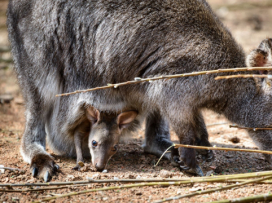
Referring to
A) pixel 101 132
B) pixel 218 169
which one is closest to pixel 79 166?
pixel 101 132

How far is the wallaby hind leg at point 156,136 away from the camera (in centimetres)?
479

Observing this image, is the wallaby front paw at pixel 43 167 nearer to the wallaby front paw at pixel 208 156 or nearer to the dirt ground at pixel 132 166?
the dirt ground at pixel 132 166

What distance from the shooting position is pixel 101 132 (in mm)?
4336

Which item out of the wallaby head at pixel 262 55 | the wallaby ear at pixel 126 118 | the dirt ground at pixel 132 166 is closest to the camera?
the dirt ground at pixel 132 166

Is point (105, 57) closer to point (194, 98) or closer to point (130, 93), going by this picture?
point (130, 93)

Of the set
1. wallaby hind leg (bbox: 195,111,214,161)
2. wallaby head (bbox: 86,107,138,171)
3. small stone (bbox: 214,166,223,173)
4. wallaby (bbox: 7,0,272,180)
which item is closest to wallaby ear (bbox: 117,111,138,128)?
wallaby head (bbox: 86,107,138,171)

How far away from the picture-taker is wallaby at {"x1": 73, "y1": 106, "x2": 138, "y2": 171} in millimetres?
4203

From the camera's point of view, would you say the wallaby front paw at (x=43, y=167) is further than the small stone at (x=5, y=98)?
No

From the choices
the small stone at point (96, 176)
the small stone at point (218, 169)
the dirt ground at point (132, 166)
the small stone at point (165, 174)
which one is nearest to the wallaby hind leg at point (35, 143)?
the dirt ground at point (132, 166)

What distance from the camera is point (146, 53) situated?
13.4 ft

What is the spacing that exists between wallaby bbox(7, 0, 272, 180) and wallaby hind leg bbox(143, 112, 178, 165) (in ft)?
1.46

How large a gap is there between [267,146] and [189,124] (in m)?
0.86

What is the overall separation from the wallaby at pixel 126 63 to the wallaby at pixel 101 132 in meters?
0.12

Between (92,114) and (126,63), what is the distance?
73 centimetres
